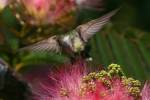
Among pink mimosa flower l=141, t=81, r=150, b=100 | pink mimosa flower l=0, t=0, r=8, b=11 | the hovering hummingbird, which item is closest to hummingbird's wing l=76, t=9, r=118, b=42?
the hovering hummingbird

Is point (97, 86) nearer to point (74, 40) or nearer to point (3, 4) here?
point (74, 40)

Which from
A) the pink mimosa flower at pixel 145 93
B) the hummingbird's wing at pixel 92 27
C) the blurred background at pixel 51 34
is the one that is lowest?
the pink mimosa flower at pixel 145 93

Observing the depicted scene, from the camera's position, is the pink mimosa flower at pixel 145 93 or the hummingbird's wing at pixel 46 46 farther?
the hummingbird's wing at pixel 46 46

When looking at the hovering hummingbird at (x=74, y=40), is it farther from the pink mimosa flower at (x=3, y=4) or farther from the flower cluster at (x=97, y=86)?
the pink mimosa flower at (x=3, y=4)

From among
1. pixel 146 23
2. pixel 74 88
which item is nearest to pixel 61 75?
pixel 74 88

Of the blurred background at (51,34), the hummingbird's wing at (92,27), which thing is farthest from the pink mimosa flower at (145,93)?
the blurred background at (51,34)

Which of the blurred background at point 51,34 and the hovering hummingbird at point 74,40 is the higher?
the blurred background at point 51,34

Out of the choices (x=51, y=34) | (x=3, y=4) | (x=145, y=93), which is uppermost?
(x=3, y=4)

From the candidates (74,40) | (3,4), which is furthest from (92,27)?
(3,4)
